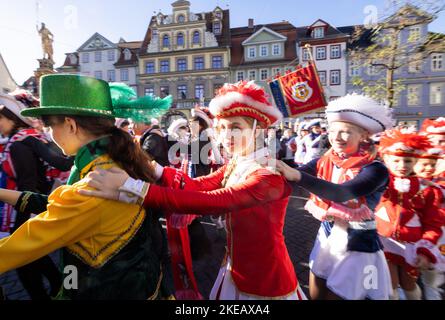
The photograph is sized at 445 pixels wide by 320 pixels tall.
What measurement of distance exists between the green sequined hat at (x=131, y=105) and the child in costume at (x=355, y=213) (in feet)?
3.74

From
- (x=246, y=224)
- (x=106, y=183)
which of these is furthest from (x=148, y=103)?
(x=246, y=224)

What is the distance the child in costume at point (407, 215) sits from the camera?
7.66ft

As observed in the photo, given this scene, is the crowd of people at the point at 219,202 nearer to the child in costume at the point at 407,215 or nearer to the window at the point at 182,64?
the child in costume at the point at 407,215

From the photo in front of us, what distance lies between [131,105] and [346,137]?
157 centimetres

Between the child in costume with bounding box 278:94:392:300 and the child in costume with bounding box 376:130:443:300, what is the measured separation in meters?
0.61

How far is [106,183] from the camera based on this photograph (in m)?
1.12

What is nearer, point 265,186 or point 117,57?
point 265,186

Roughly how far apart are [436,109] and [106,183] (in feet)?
111

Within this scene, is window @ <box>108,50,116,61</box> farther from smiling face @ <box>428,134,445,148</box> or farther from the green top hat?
the green top hat

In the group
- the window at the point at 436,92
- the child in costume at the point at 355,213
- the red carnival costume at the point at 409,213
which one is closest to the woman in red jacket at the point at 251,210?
the child in costume at the point at 355,213

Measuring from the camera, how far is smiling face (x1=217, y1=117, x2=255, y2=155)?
1.71 m

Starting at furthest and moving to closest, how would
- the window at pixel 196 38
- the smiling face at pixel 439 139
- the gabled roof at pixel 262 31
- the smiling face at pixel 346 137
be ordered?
1. the window at pixel 196 38
2. the gabled roof at pixel 262 31
3. the smiling face at pixel 439 139
4. the smiling face at pixel 346 137

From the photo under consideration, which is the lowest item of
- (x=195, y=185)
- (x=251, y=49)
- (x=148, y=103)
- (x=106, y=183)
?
(x=195, y=185)
